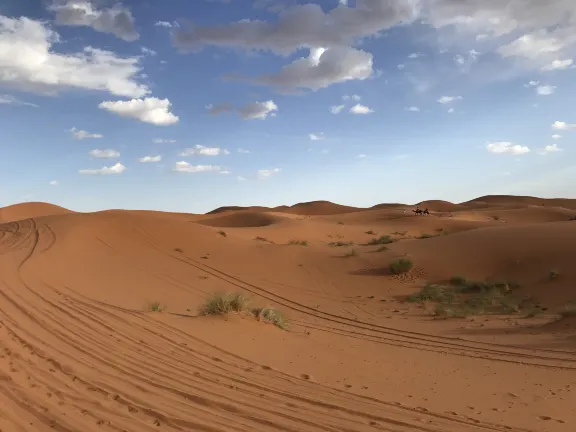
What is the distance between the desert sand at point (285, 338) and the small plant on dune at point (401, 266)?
15.0 inches

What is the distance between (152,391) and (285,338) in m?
4.32

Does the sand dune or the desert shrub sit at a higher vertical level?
the sand dune

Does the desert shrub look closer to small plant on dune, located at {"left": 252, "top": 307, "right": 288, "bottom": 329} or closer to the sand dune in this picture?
small plant on dune, located at {"left": 252, "top": 307, "right": 288, "bottom": 329}

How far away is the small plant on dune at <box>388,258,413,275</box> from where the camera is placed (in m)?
18.3

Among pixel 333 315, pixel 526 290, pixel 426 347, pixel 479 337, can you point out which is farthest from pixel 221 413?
pixel 526 290

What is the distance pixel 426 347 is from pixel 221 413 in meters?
5.80

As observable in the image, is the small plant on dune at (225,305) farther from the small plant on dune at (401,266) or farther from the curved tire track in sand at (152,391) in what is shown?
the small plant on dune at (401,266)

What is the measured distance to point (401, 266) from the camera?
18.4 metres

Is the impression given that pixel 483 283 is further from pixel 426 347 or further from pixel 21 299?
pixel 21 299

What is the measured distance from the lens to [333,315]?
44.3 ft

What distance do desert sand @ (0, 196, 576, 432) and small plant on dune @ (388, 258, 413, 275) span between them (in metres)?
0.38

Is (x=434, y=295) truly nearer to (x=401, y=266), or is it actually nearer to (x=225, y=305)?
(x=401, y=266)

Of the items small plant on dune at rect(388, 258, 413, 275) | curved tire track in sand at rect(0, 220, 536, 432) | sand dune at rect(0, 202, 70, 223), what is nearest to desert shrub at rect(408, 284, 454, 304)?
small plant on dune at rect(388, 258, 413, 275)

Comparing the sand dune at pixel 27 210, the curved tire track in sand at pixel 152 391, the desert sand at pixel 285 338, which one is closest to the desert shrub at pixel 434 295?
the desert sand at pixel 285 338
